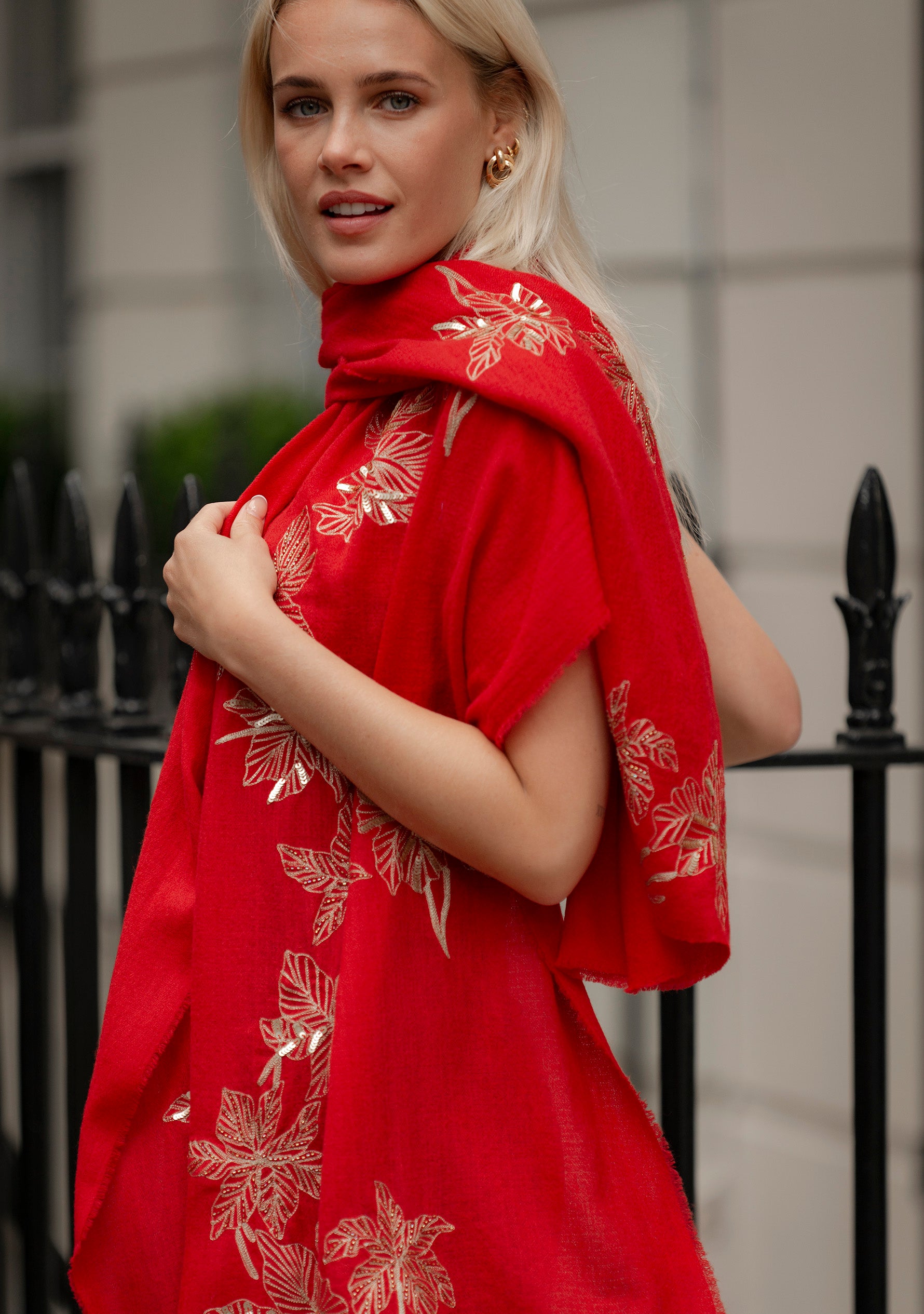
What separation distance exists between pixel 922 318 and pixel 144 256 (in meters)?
3.60

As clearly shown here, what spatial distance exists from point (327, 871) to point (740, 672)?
0.50 m

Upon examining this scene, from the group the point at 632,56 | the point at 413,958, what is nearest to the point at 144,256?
the point at 632,56

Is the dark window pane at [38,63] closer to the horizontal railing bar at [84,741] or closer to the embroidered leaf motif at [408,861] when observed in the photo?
the horizontal railing bar at [84,741]

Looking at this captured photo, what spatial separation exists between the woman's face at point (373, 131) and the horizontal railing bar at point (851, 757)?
2.68 ft

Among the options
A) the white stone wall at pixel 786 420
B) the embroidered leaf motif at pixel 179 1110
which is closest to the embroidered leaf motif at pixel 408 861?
the embroidered leaf motif at pixel 179 1110

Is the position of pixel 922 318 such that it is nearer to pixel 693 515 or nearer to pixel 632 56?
pixel 632 56

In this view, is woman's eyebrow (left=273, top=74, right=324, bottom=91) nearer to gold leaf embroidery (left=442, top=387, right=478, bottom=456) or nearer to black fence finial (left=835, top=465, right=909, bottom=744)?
gold leaf embroidery (left=442, top=387, right=478, bottom=456)

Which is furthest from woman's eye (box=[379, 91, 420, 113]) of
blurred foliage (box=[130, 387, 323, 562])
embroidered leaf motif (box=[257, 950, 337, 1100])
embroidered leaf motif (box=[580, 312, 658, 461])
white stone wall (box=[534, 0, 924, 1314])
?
blurred foliage (box=[130, 387, 323, 562])

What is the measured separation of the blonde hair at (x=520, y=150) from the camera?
114 centimetres

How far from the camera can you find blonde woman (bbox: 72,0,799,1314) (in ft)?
3.39

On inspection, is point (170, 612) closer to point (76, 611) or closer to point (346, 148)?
point (76, 611)

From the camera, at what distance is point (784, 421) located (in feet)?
10.7

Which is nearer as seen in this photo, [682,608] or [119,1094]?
[682,608]

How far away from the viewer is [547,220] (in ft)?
3.90
